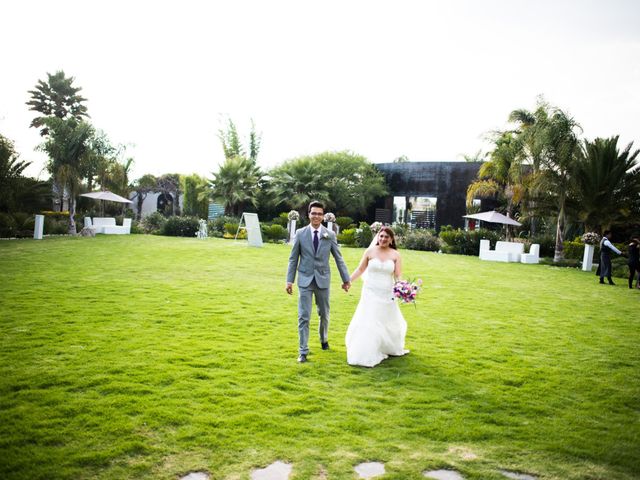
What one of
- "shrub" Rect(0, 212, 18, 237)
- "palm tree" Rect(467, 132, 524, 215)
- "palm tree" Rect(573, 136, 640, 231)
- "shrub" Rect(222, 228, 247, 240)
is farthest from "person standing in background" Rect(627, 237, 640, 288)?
"shrub" Rect(0, 212, 18, 237)

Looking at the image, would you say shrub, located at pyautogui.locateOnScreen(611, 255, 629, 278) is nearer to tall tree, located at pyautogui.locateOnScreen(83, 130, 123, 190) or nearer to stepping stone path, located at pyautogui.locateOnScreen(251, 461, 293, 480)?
stepping stone path, located at pyautogui.locateOnScreen(251, 461, 293, 480)

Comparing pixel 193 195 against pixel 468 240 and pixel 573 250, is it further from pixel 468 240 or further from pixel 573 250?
pixel 573 250

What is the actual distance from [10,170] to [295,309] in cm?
2424

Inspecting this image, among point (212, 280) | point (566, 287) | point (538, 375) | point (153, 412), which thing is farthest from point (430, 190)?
point (153, 412)

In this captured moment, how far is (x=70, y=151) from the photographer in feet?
93.0

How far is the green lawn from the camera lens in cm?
342

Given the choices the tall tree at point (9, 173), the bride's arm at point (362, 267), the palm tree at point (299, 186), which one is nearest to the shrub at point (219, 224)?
the palm tree at point (299, 186)

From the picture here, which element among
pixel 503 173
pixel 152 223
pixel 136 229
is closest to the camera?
pixel 503 173

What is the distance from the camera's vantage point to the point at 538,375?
5551mm

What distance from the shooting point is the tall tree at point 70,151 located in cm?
2753

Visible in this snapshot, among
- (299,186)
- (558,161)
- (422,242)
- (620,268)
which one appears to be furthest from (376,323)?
(299,186)

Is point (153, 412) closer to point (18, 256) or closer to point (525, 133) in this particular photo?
point (18, 256)

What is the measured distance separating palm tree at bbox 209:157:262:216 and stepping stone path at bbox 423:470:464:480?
35476mm

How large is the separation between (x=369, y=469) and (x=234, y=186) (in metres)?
36.5
